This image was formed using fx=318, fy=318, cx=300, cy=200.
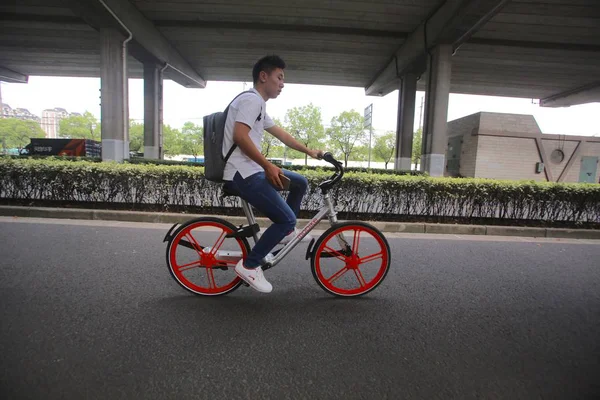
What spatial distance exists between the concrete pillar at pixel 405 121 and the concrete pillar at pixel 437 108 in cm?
442

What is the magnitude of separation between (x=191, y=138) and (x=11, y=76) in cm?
3323

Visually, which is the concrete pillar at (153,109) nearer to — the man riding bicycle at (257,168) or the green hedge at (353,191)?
the green hedge at (353,191)

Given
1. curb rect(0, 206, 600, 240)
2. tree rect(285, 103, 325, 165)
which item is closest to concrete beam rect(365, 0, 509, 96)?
curb rect(0, 206, 600, 240)

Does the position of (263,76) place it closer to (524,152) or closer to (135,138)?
(524,152)

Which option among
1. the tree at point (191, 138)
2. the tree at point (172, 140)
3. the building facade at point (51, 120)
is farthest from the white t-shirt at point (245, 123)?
the building facade at point (51, 120)

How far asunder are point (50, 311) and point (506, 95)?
33.9 meters

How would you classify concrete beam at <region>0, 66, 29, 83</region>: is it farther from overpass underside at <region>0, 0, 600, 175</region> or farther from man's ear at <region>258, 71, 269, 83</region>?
man's ear at <region>258, 71, 269, 83</region>

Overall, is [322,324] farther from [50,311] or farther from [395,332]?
[50,311]

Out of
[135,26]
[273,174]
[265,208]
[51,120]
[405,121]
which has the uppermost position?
[51,120]

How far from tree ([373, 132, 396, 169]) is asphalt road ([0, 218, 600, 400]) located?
49.5 m

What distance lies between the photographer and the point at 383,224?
5926 mm

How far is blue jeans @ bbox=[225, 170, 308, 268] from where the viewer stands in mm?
2465

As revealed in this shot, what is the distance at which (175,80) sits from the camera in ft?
79.6

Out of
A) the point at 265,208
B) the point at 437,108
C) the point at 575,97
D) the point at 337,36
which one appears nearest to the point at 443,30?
the point at 437,108
